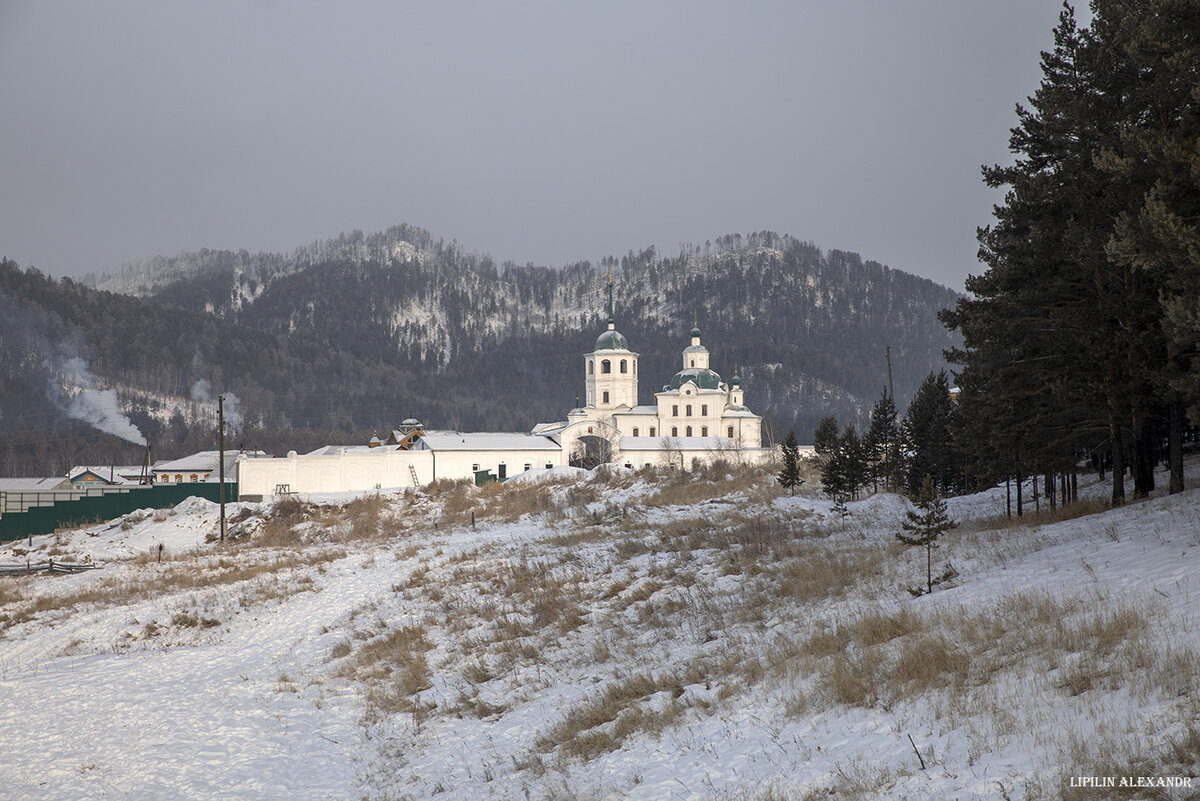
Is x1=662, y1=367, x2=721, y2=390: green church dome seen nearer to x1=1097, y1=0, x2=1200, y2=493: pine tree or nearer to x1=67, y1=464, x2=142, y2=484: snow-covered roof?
x1=67, y1=464, x2=142, y2=484: snow-covered roof

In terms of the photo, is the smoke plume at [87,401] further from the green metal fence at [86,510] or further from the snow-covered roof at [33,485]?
the green metal fence at [86,510]

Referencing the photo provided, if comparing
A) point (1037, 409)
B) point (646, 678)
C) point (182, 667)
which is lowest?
point (182, 667)

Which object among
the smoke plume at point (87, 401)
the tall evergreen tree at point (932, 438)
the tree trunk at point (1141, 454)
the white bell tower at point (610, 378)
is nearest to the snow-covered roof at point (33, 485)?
the white bell tower at point (610, 378)

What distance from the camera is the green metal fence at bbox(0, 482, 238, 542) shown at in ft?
147

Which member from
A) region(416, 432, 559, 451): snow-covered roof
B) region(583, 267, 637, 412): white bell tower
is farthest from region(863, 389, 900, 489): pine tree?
region(583, 267, 637, 412): white bell tower

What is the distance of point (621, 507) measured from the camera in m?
33.9

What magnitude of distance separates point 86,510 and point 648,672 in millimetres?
47999

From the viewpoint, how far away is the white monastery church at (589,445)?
6191 cm

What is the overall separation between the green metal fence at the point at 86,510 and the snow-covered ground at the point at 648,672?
86.5 ft

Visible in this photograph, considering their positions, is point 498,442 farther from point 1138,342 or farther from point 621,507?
point 1138,342

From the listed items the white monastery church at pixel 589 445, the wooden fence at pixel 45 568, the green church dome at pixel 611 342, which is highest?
the green church dome at pixel 611 342

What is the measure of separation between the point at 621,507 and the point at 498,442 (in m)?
38.6

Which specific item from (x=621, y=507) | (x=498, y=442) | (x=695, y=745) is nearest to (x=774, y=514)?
(x=621, y=507)

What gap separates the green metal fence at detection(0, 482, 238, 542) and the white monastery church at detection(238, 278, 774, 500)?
8.11 meters
